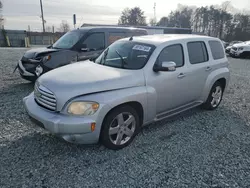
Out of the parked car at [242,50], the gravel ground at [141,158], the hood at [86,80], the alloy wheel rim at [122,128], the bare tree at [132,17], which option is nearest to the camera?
the gravel ground at [141,158]

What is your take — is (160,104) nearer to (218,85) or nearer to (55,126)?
(55,126)

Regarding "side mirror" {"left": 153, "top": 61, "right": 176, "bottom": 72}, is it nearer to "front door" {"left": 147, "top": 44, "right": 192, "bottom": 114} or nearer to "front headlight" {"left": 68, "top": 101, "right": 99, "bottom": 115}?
"front door" {"left": 147, "top": 44, "right": 192, "bottom": 114}

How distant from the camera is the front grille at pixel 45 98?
9.73 ft

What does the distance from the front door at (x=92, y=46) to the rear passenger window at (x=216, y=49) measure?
3.32 meters

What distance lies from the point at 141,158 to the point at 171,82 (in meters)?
1.45

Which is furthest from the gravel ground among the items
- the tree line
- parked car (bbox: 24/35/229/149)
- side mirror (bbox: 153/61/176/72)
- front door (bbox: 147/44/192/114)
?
the tree line

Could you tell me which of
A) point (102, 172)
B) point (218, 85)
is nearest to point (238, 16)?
point (218, 85)

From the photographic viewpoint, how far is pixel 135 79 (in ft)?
10.8

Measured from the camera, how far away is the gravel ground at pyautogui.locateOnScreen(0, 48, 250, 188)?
8.70ft

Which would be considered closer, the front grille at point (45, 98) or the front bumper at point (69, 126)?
the front bumper at point (69, 126)

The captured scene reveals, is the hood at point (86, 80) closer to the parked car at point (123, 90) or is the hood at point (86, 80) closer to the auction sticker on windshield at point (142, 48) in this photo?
the parked car at point (123, 90)

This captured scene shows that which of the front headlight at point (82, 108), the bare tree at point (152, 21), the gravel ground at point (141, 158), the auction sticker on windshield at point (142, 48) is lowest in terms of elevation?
the gravel ground at point (141, 158)

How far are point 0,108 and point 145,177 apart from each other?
376cm

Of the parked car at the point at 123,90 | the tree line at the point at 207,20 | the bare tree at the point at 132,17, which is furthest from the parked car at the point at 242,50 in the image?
the bare tree at the point at 132,17
